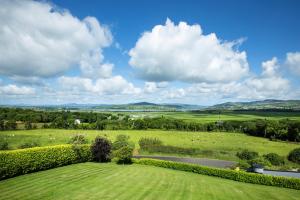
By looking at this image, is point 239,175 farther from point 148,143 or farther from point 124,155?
point 148,143

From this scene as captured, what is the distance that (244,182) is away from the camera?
30.2m

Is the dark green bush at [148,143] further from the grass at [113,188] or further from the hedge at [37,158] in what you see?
the grass at [113,188]

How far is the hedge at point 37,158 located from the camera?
78.6ft

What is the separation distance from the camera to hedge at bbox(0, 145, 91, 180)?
78.6 ft

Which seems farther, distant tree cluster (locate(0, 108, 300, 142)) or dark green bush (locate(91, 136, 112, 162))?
distant tree cluster (locate(0, 108, 300, 142))

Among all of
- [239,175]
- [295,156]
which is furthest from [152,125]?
[239,175]

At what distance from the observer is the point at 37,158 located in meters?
27.6

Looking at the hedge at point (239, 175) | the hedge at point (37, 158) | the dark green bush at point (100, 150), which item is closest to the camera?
the hedge at point (37, 158)

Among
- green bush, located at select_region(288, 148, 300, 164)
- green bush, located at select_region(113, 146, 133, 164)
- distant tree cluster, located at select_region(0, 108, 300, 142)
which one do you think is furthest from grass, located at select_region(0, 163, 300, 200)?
distant tree cluster, located at select_region(0, 108, 300, 142)

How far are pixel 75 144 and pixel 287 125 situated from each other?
3225 inches

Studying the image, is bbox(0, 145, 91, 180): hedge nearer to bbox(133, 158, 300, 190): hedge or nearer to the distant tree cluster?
bbox(133, 158, 300, 190): hedge

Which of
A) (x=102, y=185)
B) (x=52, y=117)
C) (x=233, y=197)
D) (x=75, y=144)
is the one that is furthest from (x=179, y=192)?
(x=52, y=117)

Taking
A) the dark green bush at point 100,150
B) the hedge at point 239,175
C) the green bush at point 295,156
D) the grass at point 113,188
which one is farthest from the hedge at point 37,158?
the green bush at point 295,156

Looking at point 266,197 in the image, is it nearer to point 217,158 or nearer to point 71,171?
point 71,171
